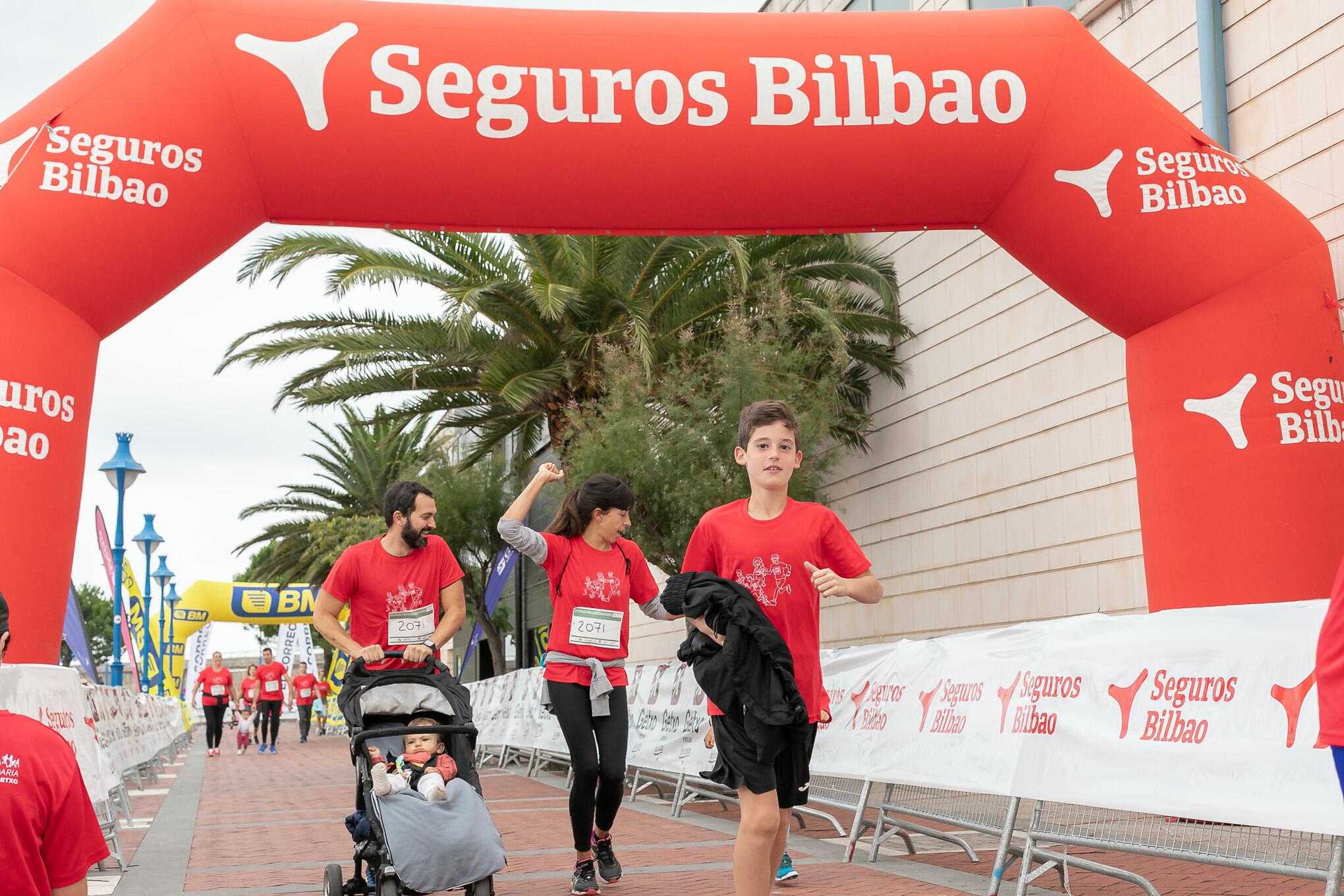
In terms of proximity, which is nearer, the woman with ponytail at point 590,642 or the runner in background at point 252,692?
the woman with ponytail at point 590,642

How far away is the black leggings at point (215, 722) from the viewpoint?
892 inches

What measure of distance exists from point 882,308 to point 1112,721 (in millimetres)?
11209

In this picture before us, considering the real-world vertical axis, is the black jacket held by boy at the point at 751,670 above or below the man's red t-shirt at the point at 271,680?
below

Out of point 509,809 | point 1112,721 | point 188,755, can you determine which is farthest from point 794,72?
point 188,755

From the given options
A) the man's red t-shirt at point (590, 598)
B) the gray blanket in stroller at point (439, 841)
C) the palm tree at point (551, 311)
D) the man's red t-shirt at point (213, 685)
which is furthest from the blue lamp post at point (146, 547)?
the gray blanket in stroller at point (439, 841)

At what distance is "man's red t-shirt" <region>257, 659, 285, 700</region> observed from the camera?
2359cm

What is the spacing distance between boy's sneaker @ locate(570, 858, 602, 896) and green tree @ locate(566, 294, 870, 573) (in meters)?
7.99

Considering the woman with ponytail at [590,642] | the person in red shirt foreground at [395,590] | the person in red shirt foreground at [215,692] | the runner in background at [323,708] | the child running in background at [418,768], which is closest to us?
the child running in background at [418,768]

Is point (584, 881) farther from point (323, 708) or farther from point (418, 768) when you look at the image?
point (323, 708)

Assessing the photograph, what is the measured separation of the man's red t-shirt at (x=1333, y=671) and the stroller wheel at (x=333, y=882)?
3902 mm

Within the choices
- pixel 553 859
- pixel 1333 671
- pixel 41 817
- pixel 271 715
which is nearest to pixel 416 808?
pixel 41 817

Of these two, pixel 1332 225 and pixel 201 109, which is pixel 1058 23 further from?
pixel 201 109

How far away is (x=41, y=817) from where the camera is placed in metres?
2.51

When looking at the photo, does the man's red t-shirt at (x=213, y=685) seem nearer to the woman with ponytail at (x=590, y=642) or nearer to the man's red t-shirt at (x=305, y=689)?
the man's red t-shirt at (x=305, y=689)
